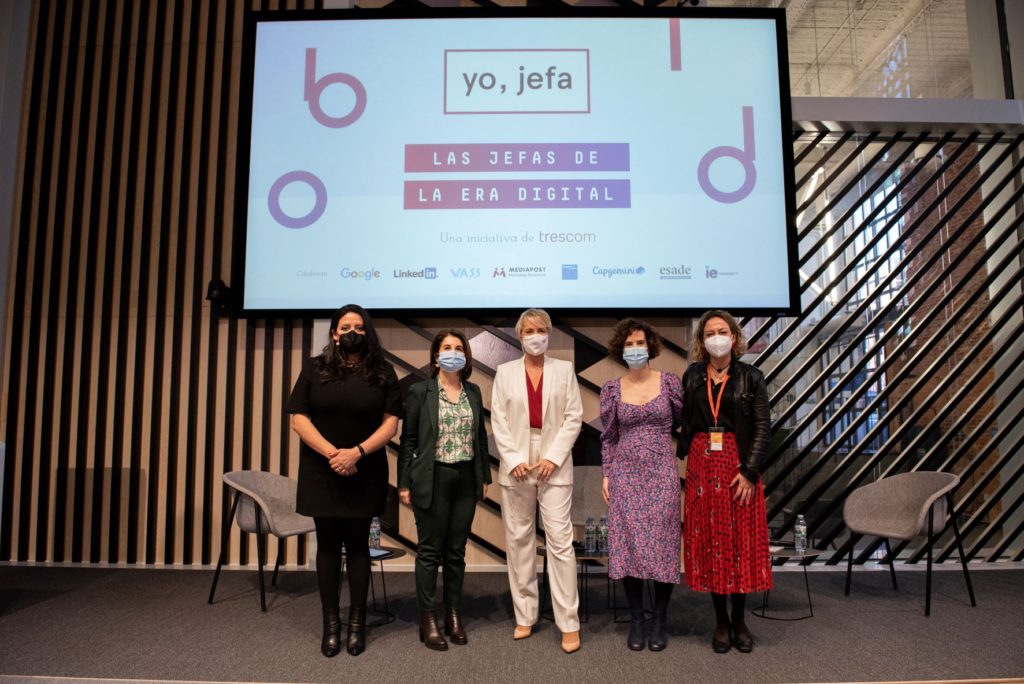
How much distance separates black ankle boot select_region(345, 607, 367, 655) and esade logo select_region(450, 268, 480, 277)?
223cm

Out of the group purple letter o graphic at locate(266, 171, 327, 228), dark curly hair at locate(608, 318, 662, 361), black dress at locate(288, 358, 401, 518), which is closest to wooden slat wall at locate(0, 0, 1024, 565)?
purple letter o graphic at locate(266, 171, 327, 228)

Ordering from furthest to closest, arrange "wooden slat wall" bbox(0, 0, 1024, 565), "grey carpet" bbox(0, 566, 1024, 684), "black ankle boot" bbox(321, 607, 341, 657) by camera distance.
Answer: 1. "wooden slat wall" bbox(0, 0, 1024, 565)
2. "black ankle boot" bbox(321, 607, 341, 657)
3. "grey carpet" bbox(0, 566, 1024, 684)

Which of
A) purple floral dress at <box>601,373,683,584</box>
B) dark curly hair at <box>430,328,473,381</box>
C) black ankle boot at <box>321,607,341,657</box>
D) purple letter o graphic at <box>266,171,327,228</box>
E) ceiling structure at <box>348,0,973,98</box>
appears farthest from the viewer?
ceiling structure at <box>348,0,973,98</box>

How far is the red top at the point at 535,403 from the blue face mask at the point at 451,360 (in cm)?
34

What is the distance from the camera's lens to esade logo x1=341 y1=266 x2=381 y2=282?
4504mm

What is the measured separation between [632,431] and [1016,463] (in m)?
4.00

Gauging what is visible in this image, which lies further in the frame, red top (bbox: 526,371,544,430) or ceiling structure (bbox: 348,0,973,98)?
ceiling structure (bbox: 348,0,973,98)

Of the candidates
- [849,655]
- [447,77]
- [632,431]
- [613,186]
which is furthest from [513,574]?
[447,77]

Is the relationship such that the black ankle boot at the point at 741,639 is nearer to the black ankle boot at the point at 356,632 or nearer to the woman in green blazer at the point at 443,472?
the woman in green blazer at the point at 443,472

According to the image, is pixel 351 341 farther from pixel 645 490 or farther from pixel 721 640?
pixel 721 640

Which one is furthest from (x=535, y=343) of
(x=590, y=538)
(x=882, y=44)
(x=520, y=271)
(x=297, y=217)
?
(x=882, y=44)

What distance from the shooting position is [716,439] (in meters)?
3.02

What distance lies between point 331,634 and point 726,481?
6.16 feet

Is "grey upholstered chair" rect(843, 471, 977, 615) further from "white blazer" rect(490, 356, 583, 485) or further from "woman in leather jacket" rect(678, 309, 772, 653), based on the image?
"white blazer" rect(490, 356, 583, 485)
